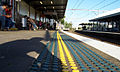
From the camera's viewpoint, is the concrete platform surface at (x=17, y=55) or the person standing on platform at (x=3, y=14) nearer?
the concrete platform surface at (x=17, y=55)

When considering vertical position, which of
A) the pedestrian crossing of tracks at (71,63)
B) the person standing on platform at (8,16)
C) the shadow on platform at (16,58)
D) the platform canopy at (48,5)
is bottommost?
the pedestrian crossing of tracks at (71,63)

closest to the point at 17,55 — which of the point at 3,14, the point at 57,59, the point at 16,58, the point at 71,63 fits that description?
the point at 16,58

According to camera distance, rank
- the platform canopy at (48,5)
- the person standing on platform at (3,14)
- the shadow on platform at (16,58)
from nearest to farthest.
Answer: the shadow on platform at (16,58) → the person standing on platform at (3,14) → the platform canopy at (48,5)

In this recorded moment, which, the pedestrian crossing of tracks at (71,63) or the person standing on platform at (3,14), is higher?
the person standing on platform at (3,14)

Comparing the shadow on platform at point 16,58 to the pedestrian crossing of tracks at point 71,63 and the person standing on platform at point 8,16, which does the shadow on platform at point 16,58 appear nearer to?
the pedestrian crossing of tracks at point 71,63

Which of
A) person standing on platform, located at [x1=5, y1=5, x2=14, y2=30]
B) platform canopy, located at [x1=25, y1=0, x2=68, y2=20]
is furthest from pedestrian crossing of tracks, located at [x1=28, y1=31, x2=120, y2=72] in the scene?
platform canopy, located at [x1=25, y1=0, x2=68, y2=20]

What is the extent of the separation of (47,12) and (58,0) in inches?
639

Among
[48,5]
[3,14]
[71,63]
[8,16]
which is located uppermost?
[48,5]

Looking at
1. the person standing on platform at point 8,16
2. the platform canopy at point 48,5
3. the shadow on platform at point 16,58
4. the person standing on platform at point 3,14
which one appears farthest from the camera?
the platform canopy at point 48,5

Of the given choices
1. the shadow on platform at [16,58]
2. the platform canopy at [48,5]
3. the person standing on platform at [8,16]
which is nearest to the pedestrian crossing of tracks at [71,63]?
the shadow on platform at [16,58]

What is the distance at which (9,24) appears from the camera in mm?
20266

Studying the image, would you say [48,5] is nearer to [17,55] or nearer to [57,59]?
[17,55]

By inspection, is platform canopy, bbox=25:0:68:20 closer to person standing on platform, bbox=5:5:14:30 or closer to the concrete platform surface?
person standing on platform, bbox=5:5:14:30

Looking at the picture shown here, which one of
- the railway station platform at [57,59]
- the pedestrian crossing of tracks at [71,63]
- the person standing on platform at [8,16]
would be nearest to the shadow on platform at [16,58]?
the railway station platform at [57,59]
